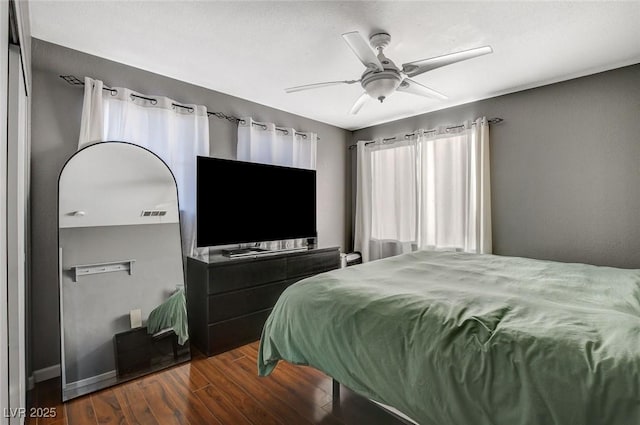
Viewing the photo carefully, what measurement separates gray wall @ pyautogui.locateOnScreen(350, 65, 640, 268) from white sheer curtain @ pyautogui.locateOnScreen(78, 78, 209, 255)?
3102mm

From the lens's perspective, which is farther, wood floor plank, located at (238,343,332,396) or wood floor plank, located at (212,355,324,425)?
wood floor plank, located at (238,343,332,396)

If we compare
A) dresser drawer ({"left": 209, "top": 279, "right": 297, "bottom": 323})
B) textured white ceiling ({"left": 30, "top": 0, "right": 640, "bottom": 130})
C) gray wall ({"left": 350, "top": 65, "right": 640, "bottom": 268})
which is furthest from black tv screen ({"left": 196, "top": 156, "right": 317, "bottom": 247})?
gray wall ({"left": 350, "top": 65, "right": 640, "bottom": 268})

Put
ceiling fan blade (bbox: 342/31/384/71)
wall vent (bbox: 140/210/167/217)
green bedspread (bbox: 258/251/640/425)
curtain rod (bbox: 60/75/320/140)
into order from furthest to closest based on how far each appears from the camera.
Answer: wall vent (bbox: 140/210/167/217) < curtain rod (bbox: 60/75/320/140) < ceiling fan blade (bbox: 342/31/384/71) < green bedspread (bbox: 258/251/640/425)

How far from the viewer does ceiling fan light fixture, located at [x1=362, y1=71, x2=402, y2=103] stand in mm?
2086

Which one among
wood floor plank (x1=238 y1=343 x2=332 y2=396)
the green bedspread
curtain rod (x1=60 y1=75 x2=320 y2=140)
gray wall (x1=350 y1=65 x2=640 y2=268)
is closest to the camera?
the green bedspread

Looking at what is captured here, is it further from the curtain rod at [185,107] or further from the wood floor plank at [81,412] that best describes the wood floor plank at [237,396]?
the curtain rod at [185,107]

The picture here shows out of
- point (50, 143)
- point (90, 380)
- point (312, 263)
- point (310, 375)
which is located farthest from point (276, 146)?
point (90, 380)

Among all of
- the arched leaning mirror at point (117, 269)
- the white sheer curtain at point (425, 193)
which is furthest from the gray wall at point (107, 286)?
the white sheer curtain at point (425, 193)

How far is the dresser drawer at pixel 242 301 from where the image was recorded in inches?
103

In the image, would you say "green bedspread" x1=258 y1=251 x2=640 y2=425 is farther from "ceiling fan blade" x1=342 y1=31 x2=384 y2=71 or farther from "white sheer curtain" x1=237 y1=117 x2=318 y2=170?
"white sheer curtain" x1=237 y1=117 x2=318 y2=170

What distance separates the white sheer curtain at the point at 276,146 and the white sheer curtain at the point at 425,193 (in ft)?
3.12

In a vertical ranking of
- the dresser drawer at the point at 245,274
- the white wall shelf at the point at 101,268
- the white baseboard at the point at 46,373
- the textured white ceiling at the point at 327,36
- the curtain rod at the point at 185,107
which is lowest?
the white baseboard at the point at 46,373

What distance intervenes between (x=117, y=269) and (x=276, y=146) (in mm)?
2079

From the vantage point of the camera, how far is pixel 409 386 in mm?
1225
